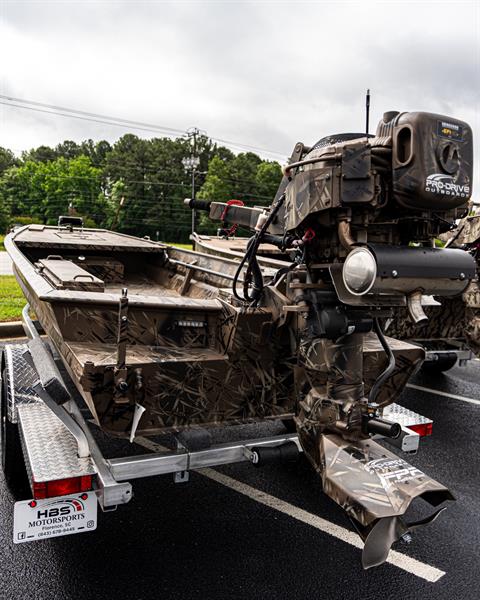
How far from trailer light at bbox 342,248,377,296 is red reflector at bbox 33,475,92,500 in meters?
1.55

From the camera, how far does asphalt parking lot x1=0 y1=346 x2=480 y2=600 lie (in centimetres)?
Result: 304

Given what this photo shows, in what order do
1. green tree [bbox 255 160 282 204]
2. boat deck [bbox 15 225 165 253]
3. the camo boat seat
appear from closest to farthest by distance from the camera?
the camo boat seat < boat deck [bbox 15 225 165 253] < green tree [bbox 255 160 282 204]

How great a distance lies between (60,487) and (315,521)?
5.92 ft

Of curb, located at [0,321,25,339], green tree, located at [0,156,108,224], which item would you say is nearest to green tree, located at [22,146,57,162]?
green tree, located at [0,156,108,224]

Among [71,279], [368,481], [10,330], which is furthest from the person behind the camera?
[10,330]

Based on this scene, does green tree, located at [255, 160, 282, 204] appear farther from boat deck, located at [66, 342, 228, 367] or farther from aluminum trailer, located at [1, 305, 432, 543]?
boat deck, located at [66, 342, 228, 367]

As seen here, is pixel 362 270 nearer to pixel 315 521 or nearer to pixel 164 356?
pixel 164 356

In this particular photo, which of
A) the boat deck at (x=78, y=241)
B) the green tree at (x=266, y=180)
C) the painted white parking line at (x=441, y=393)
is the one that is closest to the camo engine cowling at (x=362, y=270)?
the boat deck at (x=78, y=241)

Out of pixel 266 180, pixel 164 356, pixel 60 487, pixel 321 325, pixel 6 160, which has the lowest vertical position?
pixel 60 487

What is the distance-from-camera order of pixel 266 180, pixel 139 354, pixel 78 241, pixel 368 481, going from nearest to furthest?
pixel 368 481
pixel 139 354
pixel 78 241
pixel 266 180

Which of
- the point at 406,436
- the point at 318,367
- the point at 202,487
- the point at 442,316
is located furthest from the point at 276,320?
the point at 442,316

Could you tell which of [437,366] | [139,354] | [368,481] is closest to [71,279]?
[139,354]

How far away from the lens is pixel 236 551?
3389mm

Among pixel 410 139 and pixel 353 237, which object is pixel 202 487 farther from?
pixel 410 139
